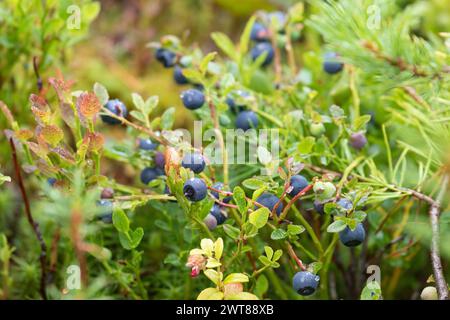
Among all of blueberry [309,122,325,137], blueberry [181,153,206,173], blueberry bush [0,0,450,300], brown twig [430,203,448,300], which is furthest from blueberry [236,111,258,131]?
brown twig [430,203,448,300]

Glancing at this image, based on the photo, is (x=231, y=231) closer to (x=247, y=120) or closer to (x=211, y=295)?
(x=211, y=295)

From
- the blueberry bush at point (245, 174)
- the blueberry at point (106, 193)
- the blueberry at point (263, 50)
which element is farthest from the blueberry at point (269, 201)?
the blueberry at point (263, 50)

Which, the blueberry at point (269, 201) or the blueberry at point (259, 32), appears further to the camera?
the blueberry at point (259, 32)

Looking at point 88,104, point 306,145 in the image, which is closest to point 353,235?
point 306,145

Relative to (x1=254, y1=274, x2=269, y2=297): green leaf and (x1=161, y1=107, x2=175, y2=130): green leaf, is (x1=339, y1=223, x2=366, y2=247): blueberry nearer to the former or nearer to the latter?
(x1=254, y1=274, x2=269, y2=297): green leaf

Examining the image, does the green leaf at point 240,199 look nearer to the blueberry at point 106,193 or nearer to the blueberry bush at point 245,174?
the blueberry bush at point 245,174
